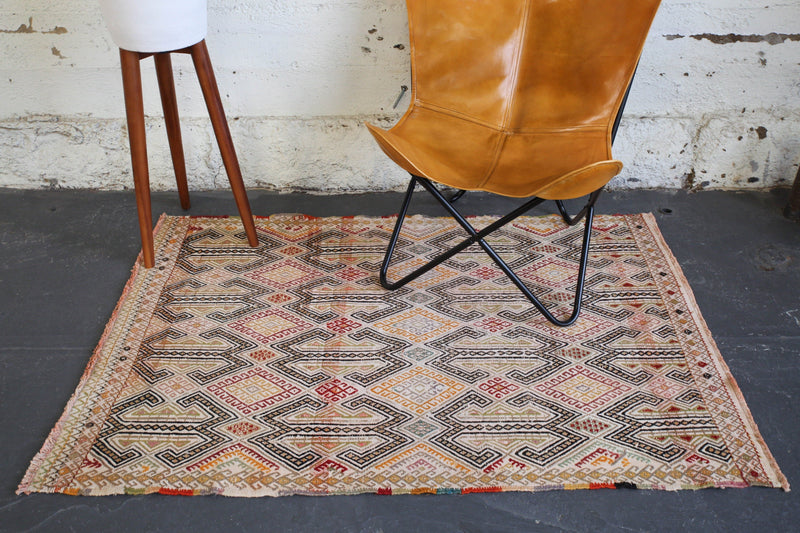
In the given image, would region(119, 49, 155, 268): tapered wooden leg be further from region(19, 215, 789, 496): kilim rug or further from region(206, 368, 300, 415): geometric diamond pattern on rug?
region(206, 368, 300, 415): geometric diamond pattern on rug

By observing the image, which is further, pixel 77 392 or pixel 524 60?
pixel 524 60

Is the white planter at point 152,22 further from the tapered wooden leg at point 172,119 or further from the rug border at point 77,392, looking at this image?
the rug border at point 77,392

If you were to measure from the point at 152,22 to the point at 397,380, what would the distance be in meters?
1.26

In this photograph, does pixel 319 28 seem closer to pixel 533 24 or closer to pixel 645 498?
pixel 533 24

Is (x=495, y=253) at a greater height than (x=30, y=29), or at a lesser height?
lesser

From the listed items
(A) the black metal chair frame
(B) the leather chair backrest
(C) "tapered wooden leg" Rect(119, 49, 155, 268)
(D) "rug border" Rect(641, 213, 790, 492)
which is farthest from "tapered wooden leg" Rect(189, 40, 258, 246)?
(D) "rug border" Rect(641, 213, 790, 492)

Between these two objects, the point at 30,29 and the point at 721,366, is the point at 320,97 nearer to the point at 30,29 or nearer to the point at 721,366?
the point at 30,29

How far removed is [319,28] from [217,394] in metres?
1.48

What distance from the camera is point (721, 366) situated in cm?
194

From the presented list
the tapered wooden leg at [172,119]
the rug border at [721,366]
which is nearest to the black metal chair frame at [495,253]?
the rug border at [721,366]

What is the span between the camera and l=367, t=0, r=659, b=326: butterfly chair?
2.03 m

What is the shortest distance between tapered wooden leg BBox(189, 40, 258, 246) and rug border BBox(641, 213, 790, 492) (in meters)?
1.48

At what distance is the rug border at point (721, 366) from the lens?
1.62m

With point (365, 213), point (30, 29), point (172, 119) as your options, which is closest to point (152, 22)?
point (172, 119)
